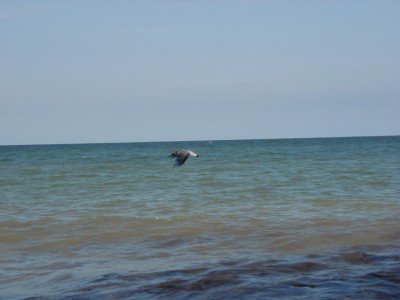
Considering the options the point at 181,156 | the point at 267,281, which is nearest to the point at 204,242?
the point at 181,156

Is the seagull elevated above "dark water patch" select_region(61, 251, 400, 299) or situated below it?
above

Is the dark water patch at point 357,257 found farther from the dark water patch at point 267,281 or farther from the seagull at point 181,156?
the seagull at point 181,156

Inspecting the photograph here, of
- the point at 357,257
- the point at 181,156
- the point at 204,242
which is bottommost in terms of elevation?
the point at 204,242

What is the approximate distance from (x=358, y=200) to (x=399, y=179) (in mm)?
6589

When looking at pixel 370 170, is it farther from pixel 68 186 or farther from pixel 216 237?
pixel 216 237

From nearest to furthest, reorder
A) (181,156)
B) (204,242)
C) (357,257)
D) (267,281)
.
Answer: (267,281), (357,257), (181,156), (204,242)

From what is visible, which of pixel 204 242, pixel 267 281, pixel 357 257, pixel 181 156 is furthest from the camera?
pixel 204 242

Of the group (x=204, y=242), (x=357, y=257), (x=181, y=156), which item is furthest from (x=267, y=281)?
(x=204, y=242)

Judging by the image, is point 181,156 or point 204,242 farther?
point 204,242

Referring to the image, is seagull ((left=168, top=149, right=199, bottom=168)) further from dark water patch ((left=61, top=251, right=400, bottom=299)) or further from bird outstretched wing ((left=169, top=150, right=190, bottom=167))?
dark water patch ((left=61, top=251, right=400, bottom=299))

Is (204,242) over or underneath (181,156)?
underneath

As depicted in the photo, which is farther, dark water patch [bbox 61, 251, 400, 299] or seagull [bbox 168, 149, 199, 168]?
seagull [bbox 168, 149, 199, 168]

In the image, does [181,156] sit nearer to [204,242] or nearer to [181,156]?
[181,156]

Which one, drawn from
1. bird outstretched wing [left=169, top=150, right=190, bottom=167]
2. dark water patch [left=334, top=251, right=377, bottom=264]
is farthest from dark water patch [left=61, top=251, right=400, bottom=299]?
bird outstretched wing [left=169, top=150, right=190, bottom=167]
